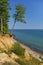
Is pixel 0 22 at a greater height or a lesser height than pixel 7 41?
lesser

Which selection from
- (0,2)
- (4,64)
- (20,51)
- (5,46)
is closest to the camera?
(4,64)

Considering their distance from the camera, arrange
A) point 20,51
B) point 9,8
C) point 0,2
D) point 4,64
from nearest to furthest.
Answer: point 4,64, point 20,51, point 0,2, point 9,8

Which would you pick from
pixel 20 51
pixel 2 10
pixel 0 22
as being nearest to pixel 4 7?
pixel 2 10

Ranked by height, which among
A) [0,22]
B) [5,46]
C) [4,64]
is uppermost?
[4,64]

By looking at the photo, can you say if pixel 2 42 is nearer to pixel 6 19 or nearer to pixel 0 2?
pixel 0 2

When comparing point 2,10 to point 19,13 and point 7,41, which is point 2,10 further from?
point 7,41

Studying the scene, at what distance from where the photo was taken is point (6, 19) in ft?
198

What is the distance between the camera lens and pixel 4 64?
14617 millimetres

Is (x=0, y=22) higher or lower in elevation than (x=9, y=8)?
lower

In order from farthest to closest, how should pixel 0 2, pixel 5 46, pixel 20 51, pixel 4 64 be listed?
pixel 0 2 → pixel 5 46 → pixel 20 51 → pixel 4 64

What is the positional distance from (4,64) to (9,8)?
4463cm

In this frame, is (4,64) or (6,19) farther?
(6,19)

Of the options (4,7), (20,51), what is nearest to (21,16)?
(4,7)

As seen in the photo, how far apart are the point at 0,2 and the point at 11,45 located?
2482 cm
